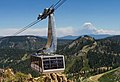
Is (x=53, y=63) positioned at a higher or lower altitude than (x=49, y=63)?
lower

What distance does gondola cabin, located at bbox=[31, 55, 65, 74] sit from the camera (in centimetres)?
3962

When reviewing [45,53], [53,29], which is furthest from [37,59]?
[53,29]

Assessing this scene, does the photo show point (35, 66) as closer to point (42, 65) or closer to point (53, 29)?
point (42, 65)

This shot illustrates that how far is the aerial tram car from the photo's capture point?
39531 mm

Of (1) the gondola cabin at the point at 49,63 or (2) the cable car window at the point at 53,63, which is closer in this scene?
(1) the gondola cabin at the point at 49,63

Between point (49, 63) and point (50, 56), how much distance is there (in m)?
1.05

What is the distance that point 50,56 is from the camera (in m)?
40.1

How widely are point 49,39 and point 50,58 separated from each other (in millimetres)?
3111

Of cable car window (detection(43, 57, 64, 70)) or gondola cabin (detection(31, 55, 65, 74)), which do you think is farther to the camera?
cable car window (detection(43, 57, 64, 70))

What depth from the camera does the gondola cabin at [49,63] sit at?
39625mm

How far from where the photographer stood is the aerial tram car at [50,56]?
39531 mm

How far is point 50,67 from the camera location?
4059cm

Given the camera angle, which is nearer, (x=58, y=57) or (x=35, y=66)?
(x=58, y=57)

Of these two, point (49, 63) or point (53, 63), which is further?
point (53, 63)
